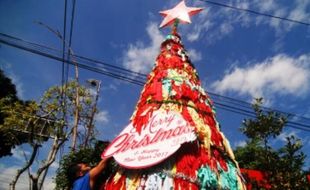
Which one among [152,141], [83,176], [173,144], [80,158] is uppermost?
[80,158]

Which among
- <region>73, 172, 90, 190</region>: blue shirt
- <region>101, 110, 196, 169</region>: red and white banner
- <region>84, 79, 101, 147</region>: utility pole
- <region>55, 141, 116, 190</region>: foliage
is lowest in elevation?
<region>73, 172, 90, 190</region>: blue shirt

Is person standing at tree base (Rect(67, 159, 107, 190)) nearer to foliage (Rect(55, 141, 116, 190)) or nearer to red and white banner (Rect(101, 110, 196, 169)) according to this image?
red and white banner (Rect(101, 110, 196, 169))

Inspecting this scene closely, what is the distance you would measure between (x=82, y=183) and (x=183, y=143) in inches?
59.3

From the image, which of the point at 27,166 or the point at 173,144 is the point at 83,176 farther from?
the point at 27,166

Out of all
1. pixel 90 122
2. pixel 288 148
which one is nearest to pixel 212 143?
pixel 288 148

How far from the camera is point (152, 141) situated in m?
5.48

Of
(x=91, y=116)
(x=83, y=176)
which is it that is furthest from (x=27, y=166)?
(x=83, y=176)

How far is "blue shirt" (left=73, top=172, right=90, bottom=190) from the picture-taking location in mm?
4844

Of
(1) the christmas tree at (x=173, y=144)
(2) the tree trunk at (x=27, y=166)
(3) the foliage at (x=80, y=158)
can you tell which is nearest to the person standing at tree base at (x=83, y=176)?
(1) the christmas tree at (x=173, y=144)

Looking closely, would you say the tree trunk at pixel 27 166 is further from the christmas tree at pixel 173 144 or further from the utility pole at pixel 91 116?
the christmas tree at pixel 173 144

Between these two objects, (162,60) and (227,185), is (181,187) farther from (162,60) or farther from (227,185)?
(162,60)

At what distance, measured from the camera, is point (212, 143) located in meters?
5.53

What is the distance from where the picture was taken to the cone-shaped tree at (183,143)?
4992 millimetres

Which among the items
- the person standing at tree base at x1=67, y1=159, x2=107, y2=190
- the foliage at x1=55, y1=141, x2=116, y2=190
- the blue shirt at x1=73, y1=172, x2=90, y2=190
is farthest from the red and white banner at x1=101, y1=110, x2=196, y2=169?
the foliage at x1=55, y1=141, x2=116, y2=190
